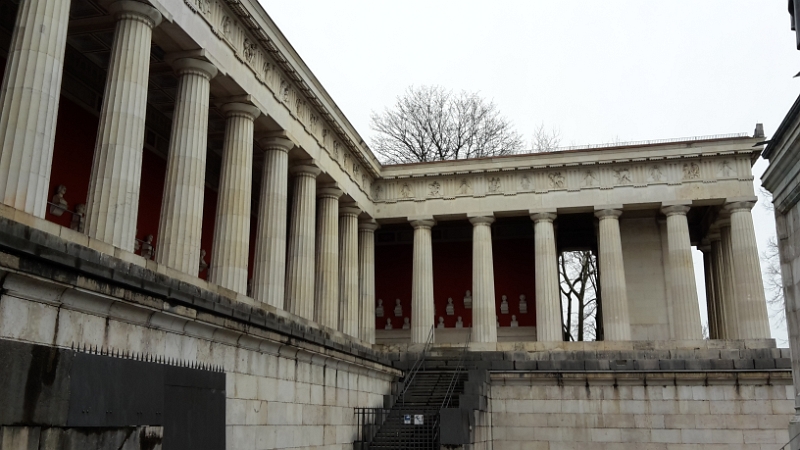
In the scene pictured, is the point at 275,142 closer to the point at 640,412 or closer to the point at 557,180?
the point at 557,180

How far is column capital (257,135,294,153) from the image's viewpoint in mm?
19844

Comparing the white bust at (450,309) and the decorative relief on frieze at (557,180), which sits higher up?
the decorative relief on frieze at (557,180)

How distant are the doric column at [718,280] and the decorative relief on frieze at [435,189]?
10.9m

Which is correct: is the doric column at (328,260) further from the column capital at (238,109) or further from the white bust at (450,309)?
the white bust at (450,309)

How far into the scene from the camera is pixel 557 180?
2638cm

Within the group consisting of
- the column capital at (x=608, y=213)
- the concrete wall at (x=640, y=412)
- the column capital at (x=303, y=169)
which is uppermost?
the column capital at (x=303, y=169)

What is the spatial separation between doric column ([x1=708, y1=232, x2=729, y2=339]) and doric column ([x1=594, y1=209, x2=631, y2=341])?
4.83 metres

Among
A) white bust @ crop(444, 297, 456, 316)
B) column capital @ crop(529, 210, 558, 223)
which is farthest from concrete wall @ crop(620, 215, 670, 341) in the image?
white bust @ crop(444, 297, 456, 316)

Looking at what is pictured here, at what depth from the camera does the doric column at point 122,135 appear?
12.9 metres

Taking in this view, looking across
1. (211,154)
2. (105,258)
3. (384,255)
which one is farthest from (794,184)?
(384,255)

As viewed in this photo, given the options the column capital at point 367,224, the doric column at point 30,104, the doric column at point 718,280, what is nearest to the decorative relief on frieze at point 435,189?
the column capital at point 367,224

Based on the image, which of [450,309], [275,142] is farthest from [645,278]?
[275,142]

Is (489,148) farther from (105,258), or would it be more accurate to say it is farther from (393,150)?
(105,258)

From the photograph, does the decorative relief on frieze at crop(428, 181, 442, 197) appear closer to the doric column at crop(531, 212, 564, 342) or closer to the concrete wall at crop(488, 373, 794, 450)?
the doric column at crop(531, 212, 564, 342)
